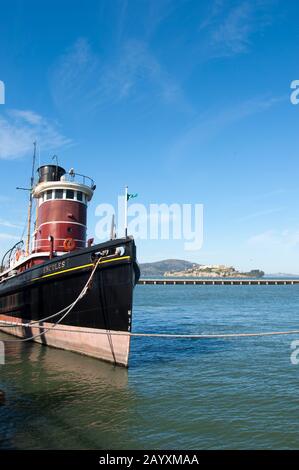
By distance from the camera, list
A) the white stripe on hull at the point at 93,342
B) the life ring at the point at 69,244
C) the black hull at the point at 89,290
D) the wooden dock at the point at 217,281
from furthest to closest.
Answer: the wooden dock at the point at 217,281
the life ring at the point at 69,244
the white stripe on hull at the point at 93,342
the black hull at the point at 89,290

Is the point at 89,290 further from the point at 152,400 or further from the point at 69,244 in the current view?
the point at 152,400

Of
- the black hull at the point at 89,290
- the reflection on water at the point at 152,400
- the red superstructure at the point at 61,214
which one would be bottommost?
the reflection on water at the point at 152,400

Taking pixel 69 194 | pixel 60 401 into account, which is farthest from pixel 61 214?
pixel 60 401

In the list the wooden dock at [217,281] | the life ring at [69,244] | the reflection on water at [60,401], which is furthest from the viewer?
the wooden dock at [217,281]

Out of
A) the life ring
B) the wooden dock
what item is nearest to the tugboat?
the life ring

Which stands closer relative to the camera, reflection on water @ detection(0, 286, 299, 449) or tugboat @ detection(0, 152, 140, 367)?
reflection on water @ detection(0, 286, 299, 449)

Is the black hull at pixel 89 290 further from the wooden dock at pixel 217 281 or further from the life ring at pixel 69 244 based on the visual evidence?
the wooden dock at pixel 217 281

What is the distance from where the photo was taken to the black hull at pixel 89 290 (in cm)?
1296

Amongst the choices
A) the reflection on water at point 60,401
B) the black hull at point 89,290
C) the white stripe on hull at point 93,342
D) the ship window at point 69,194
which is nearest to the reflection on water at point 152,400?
the reflection on water at point 60,401

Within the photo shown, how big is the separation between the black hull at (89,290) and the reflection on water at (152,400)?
1517 mm

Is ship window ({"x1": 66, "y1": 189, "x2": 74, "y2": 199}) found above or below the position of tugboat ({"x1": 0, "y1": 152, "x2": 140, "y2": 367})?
above

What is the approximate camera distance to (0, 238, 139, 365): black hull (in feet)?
42.5

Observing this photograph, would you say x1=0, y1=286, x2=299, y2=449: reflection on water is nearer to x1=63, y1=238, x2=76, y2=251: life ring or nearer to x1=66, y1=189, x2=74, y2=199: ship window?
x1=63, y1=238, x2=76, y2=251: life ring

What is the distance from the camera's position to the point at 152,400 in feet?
34.1
